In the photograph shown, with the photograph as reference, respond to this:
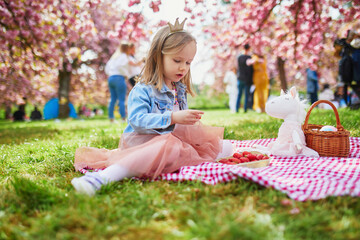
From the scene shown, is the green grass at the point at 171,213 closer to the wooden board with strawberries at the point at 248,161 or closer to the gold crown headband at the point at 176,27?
the wooden board with strawberries at the point at 248,161

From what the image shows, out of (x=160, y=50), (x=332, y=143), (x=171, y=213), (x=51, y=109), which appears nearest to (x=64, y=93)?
(x=51, y=109)

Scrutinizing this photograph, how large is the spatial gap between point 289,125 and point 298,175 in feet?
2.58

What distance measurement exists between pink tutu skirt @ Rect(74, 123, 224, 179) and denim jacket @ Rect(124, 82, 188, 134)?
0.24 feet

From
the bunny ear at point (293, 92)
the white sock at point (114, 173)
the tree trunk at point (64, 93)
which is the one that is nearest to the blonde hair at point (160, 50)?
the white sock at point (114, 173)

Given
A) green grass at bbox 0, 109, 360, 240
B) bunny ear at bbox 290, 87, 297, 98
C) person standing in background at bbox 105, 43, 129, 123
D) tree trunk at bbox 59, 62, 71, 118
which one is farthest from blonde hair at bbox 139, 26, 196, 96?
tree trunk at bbox 59, 62, 71, 118

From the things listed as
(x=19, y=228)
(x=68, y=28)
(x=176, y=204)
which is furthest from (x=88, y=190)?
(x=68, y=28)

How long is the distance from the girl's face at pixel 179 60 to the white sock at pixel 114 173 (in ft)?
2.97

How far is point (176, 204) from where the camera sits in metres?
1.45

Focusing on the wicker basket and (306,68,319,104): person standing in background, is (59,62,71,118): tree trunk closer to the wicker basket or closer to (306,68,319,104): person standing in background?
(306,68,319,104): person standing in background

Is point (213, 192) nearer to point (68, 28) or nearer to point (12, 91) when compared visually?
point (68, 28)

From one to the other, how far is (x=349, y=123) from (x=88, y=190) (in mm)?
3648

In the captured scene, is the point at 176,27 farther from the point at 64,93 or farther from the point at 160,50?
the point at 64,93

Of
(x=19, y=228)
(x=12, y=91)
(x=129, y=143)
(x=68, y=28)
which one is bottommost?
(x=19, y=228)

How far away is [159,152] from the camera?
1.83 meters
